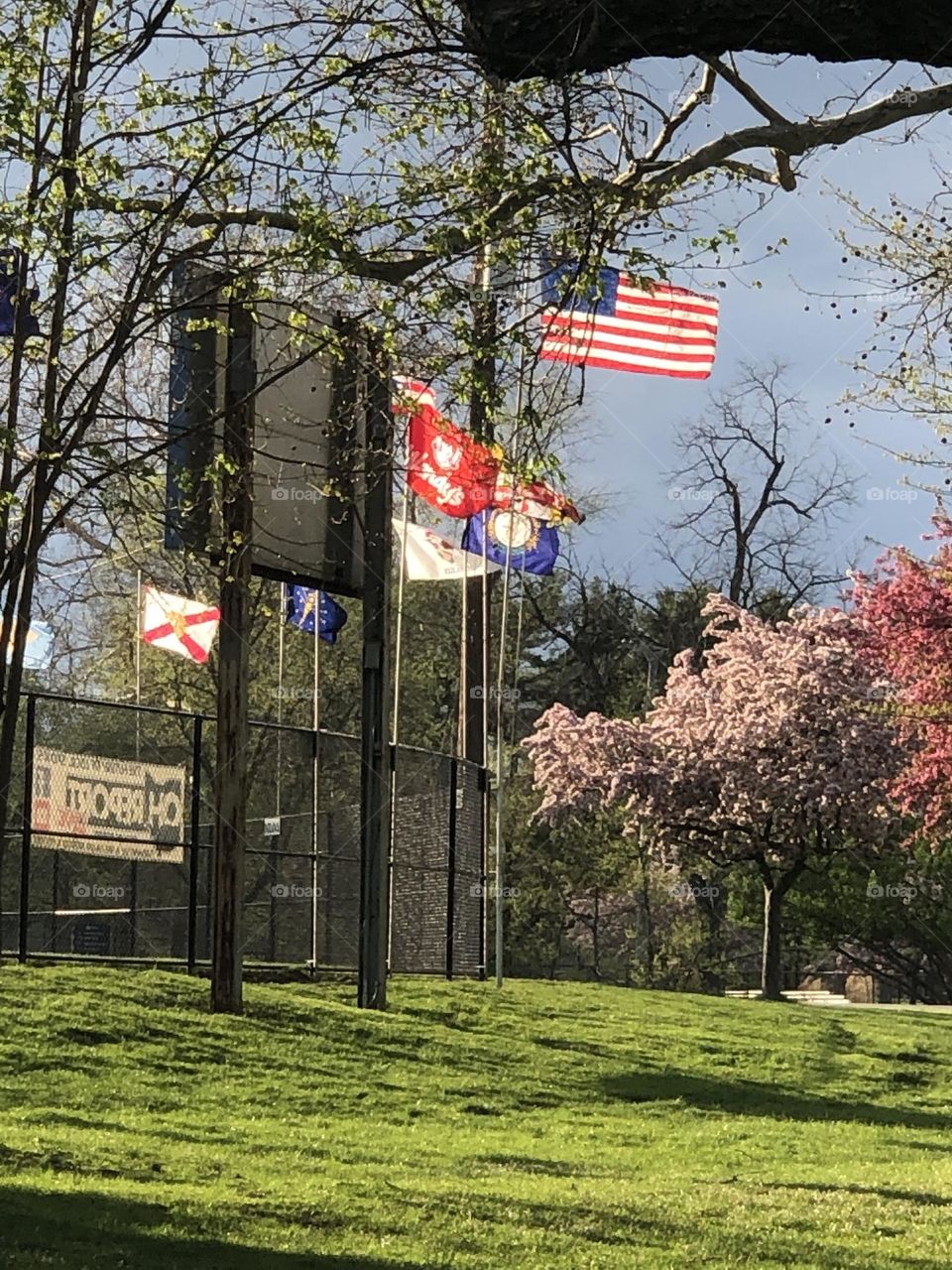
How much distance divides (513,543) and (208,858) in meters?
6.07

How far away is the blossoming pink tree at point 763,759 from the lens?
28.1 m

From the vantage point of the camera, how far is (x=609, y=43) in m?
5.26

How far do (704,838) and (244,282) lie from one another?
23017 millimetres

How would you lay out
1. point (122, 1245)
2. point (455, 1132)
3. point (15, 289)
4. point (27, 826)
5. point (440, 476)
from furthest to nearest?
point (27, 826) < point (440, 476) < point (455, 1132) < point (15, 289) < point (122, 1245)

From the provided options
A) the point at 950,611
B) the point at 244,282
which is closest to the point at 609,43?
the point at 244,282

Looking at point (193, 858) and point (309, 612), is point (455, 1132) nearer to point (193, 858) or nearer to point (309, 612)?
point (193, 858)

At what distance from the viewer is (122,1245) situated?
7.02 metres

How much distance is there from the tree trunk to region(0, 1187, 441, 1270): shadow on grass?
20936mm

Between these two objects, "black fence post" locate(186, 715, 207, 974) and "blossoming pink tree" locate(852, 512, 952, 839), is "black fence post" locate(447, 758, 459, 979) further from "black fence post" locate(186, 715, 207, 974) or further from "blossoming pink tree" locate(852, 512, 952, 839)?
"blossoming pink tree" locate(852, 512, 952, 839)

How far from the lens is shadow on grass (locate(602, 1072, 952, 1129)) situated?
14.4 meters

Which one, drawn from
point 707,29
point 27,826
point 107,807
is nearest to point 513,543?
point 107,807

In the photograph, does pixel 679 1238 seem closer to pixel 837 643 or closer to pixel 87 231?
pixel 87 231

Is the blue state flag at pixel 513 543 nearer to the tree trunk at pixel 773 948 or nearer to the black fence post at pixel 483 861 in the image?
the black fence post at pixel 483 861

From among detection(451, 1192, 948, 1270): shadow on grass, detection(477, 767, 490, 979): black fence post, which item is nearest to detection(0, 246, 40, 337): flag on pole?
detection(451, 1192, 948, 1270): shadow on grass
